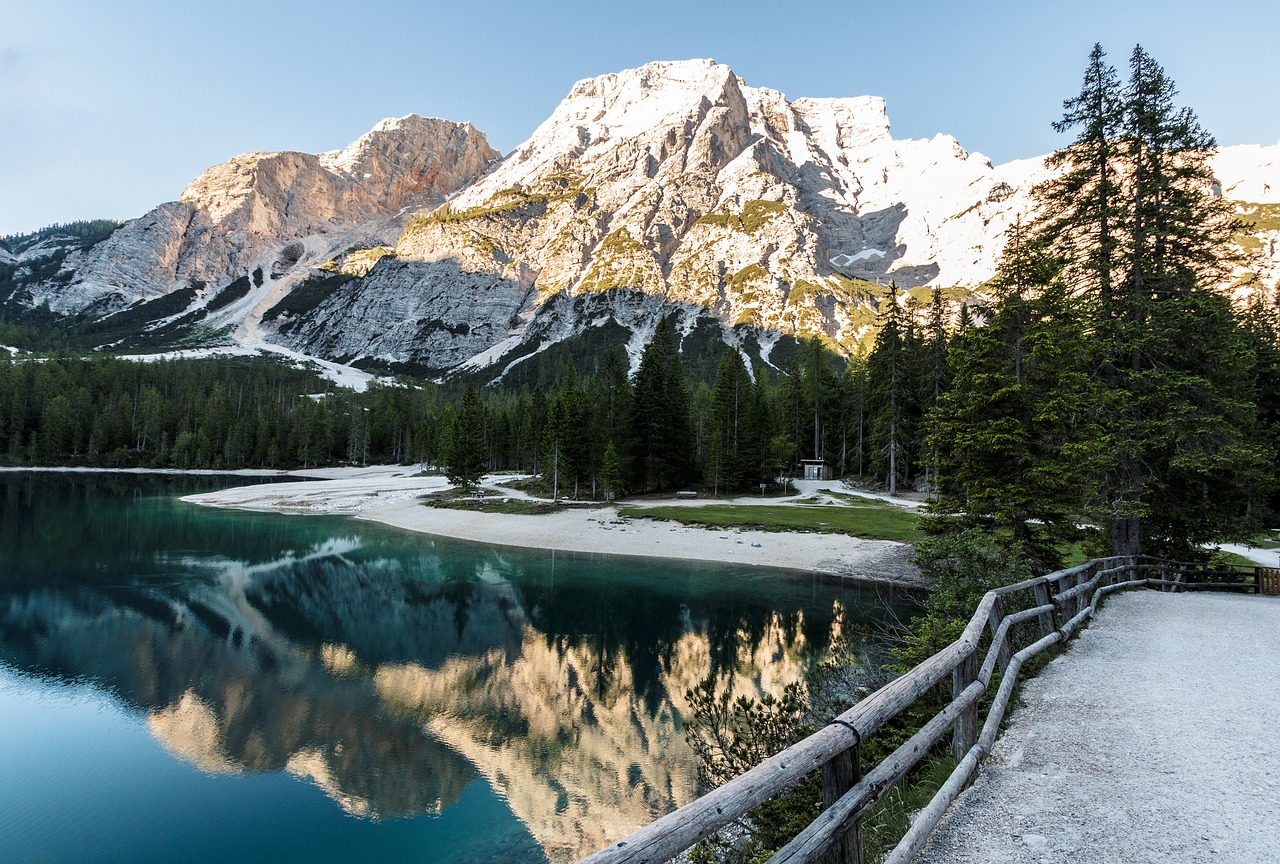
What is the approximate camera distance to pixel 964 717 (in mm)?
6125

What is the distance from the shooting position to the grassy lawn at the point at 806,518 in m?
38.0

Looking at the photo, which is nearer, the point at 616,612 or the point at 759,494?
the point at 616,612

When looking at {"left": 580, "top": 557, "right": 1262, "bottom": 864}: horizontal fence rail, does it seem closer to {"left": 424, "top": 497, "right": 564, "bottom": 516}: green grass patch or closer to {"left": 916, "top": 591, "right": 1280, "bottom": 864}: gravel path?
{"left": 916, "top": 591, "right": 1280, "bottom": 864}: gravel path

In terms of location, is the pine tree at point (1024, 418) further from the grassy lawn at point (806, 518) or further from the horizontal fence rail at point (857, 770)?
the grassy lawn at point (806, 518)

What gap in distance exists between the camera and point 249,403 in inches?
5955

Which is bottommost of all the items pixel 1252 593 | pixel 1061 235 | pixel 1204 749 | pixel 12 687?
pixel 12 687

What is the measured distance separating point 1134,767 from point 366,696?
17.5 m

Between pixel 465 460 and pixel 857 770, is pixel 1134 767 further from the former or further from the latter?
pixel 465 460

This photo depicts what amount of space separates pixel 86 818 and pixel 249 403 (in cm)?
16570

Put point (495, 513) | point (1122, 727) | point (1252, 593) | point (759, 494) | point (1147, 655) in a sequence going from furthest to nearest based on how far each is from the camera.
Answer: point (759, 494)
point (495, 513)
point (1252, 593)
point (1147, 655)
point (1122, 727)

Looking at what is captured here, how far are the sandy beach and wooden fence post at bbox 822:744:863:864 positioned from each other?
1099 inches

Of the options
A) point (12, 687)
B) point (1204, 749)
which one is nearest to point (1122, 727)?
point (1204, 749)

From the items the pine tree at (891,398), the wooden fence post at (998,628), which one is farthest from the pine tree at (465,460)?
the wooden fence post at (998,628)

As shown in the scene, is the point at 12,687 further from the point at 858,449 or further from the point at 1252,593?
the point at 858,449
